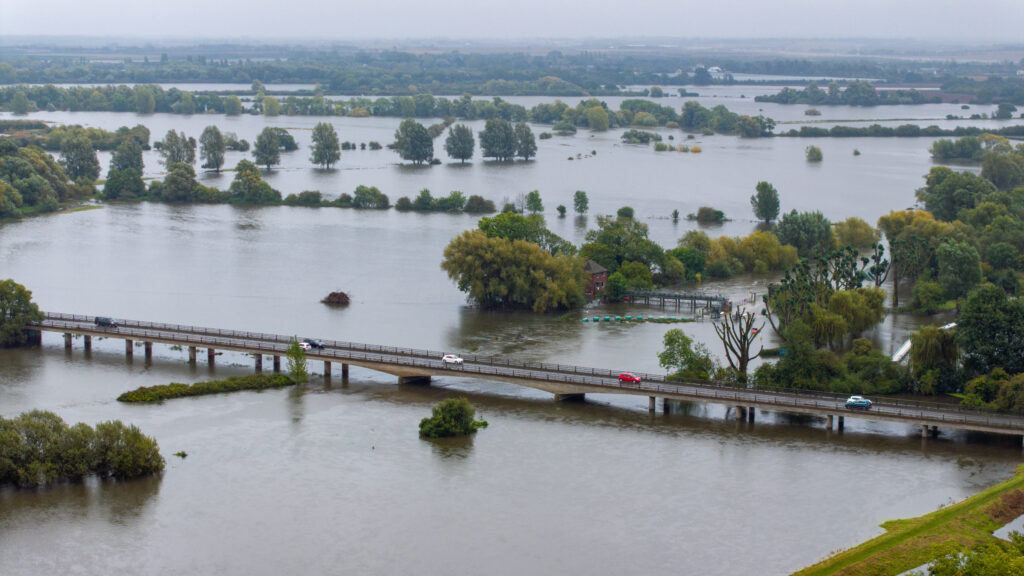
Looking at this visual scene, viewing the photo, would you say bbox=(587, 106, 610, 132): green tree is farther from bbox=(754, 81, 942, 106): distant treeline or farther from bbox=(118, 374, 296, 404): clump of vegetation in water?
bbox=(118, 374, 296, 404): clump of vegetation in water

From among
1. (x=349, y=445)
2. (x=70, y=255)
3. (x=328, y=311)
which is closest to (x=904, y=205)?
(x=328, y=311)

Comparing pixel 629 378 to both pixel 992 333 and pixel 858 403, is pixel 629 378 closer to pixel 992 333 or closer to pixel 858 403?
pixel 858 403

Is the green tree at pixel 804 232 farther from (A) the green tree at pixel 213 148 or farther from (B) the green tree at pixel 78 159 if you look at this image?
(B) the green tree at pixel 78 159

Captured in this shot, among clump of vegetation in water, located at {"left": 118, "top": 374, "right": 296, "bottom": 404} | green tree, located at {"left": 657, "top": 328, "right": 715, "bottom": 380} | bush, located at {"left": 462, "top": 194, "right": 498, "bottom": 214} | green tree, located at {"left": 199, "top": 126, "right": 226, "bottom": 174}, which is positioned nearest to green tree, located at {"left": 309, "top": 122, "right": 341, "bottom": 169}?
green tree, located at {"left": 199, "top": 126, "right": 226, "bottom": 174}

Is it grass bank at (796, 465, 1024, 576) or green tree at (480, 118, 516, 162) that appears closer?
grass bank at (796, 465, 1024, 576)

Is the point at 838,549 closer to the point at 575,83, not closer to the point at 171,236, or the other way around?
the point at 171,236

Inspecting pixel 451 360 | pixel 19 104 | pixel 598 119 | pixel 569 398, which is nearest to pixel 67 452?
pixel 451 360

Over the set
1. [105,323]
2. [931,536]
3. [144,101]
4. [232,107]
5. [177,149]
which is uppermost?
[144,101]

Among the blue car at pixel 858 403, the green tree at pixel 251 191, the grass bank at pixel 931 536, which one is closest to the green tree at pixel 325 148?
the green tree at pixel 251 191

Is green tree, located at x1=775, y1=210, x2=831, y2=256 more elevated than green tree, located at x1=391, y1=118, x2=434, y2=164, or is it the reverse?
green tree, located at x1=391, y1=118, x2=434, y2=164
